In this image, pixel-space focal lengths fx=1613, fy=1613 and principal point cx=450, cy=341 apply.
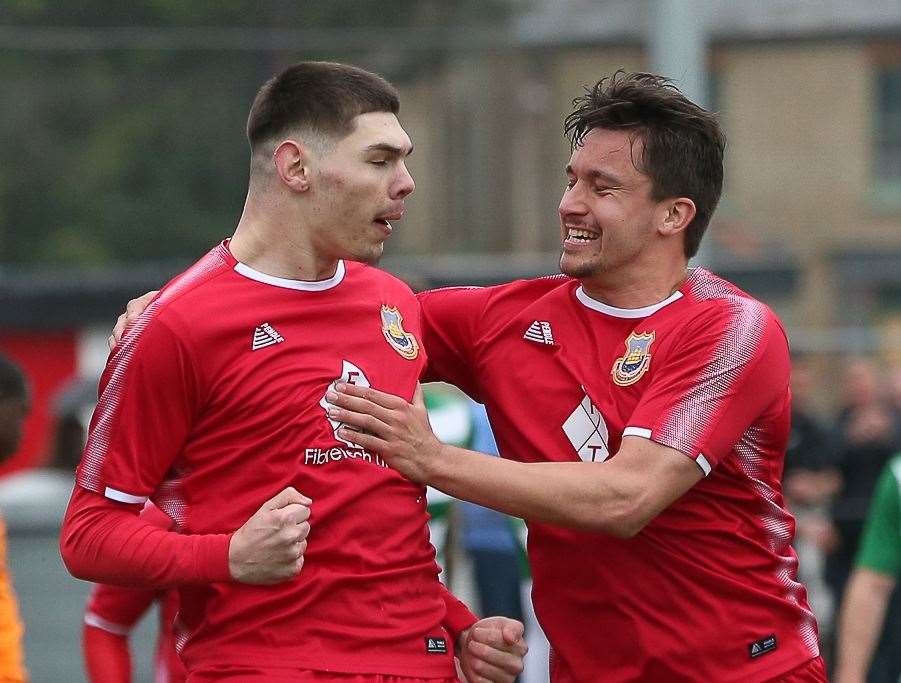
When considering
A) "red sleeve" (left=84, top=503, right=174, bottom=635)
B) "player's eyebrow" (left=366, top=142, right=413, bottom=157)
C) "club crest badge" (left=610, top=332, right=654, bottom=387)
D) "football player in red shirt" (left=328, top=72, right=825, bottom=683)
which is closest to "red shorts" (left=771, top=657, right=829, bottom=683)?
"football player in red shirt" (left=328, top=72, right=825, bottom=683)

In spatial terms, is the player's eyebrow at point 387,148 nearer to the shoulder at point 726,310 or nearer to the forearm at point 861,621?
the shoulder at point 726,310

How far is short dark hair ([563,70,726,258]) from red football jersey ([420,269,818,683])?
0.24 metres

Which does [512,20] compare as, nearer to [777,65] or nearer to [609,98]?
[777,65]

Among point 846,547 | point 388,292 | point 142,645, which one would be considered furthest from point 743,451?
point 142,645

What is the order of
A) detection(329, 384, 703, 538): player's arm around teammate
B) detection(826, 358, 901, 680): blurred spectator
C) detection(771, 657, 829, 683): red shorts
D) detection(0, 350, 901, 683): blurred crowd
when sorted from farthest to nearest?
detection(826, 358, 901, 680): blurred spectator
detection(0, 350, 901, 683): blurred crowd
detection(771, 657, 829, 683): red shorts
detection(329, 384, 703, 538): player's arm around teammate

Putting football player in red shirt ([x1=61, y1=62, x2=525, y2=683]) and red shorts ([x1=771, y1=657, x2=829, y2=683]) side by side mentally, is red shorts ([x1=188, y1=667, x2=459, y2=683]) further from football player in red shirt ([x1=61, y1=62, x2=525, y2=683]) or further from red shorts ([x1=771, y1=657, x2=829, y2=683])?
red shorts ([x1=771, y1=657, x2=829, y2=683])

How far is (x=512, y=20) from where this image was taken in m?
12.4

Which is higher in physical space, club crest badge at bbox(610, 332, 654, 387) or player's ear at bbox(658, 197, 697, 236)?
player's ear at bbox(658, 197, 697, 236)

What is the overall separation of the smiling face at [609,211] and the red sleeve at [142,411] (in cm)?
97

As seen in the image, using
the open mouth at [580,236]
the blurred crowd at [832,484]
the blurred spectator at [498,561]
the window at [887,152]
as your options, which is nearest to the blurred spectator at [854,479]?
the blurred crowd at [832,484]

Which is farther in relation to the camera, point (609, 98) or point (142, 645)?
point (142, 645)

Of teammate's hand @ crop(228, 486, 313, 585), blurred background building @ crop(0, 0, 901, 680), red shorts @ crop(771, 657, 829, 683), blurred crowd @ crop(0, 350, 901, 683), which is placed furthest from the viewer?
blurred background building @ crop(0, 0, 901, 680)

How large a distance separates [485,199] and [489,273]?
0.68 meters

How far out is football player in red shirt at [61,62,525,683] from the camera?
3.11 metres
